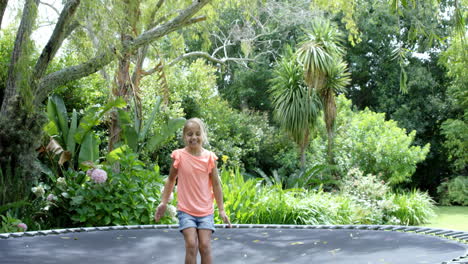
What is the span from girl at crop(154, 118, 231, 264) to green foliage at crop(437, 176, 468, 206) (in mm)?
10443

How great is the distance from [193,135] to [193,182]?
8.7 inches

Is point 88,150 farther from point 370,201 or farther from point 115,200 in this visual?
point 370,201

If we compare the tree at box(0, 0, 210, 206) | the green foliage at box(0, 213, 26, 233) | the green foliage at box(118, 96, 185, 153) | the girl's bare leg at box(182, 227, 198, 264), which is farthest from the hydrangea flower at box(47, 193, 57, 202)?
the girl's bare leg at box(182, 227, 198, 264)

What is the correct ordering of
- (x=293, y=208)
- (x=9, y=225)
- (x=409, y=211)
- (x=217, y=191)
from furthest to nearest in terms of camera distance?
(x=409, y=211) → (x=293, y=208) → (x=9, y=225) → (x=217, y=191)

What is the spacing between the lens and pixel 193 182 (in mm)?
2365

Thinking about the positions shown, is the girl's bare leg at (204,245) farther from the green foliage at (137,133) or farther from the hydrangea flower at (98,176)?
the green foliage at (137,133)

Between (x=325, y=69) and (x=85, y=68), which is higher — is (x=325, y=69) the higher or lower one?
the higher one

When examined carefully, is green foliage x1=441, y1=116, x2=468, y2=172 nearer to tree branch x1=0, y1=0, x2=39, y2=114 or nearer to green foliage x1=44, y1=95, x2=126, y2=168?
green foliage x1=44, y1=95, x2=126, y2=168

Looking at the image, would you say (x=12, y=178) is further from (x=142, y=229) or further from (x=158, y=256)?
(x=158, y=256)

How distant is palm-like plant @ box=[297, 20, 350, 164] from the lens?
9375 millimetres

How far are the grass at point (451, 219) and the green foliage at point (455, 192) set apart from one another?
2.18ft

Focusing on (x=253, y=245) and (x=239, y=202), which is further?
(x=239, y=202)

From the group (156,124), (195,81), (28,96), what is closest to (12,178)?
(28,96)

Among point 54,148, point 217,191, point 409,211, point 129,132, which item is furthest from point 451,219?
point 217,191
